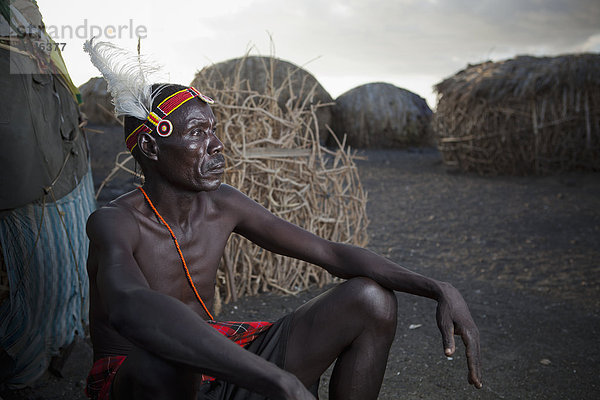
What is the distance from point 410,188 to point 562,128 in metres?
2.67

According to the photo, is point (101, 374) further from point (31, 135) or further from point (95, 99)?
point (95, 99)

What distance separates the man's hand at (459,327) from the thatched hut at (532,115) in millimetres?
7572

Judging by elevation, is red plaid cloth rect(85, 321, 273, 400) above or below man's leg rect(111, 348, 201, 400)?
below

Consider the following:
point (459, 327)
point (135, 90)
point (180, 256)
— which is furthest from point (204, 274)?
point (459, 327)

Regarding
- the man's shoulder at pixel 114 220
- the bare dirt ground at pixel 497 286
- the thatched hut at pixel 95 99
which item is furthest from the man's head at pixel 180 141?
the thatched hut at pixel 95 99

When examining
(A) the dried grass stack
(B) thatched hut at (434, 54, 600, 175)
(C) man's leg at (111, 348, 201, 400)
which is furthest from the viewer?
(B) thatched hut at (434, 54, 600, 175)

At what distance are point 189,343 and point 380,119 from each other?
13.2m

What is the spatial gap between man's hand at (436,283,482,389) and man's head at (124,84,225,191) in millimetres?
885

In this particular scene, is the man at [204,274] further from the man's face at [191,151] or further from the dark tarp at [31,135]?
the dark tarp at [31,135]

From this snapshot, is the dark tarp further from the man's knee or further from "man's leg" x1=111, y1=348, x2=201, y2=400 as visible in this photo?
the man's knee

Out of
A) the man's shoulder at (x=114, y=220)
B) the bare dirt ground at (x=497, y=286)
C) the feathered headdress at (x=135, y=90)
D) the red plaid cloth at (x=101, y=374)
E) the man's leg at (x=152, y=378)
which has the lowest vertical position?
the bare dirt ground at (x=497, y=286)

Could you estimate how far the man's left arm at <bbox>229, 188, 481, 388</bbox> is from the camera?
67.4 inches

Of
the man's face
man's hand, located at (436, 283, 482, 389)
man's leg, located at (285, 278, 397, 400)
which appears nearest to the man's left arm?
man's hand, located at (436, 283, 482, 389)

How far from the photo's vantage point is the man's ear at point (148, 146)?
1805 millimetres
